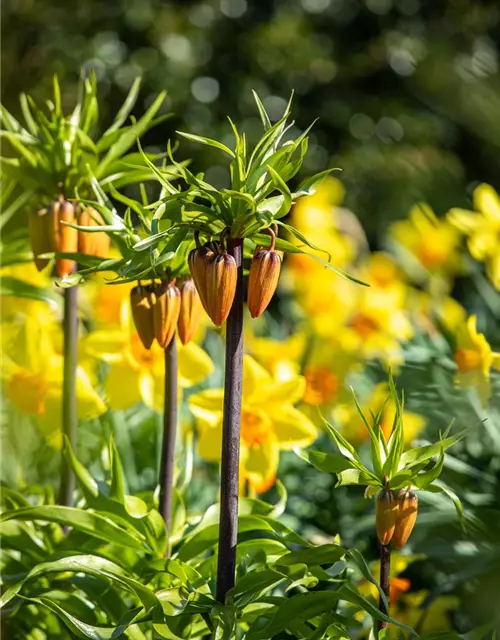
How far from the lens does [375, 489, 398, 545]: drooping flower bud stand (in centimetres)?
58

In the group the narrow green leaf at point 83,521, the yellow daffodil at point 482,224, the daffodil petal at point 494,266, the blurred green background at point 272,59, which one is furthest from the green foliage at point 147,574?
the blurred green background at point 272,59

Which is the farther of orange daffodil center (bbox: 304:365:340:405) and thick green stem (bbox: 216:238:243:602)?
orange daffodil center (bbox: 304:365:340:405)

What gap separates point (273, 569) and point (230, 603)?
35 mm

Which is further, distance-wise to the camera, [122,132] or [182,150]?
[182,150]

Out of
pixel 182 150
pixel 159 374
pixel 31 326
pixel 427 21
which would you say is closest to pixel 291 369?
pixel 159 374

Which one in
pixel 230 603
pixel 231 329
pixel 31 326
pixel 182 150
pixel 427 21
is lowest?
pixel 182 150

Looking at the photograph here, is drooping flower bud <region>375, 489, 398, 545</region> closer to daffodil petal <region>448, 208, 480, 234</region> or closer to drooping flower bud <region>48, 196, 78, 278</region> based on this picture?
drooping flower bud <region>48, 196, 78, 278</region>

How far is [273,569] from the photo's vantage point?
60 cm

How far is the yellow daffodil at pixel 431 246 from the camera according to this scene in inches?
83.6

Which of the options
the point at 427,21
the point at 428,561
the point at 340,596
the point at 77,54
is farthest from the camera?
the point at 427,21

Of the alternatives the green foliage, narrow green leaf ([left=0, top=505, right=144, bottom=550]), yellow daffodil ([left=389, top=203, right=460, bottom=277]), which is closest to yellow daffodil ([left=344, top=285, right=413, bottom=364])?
yellow daffodil ([left=389, top=203, right=460, bottom=277])

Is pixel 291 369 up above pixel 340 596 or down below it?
below

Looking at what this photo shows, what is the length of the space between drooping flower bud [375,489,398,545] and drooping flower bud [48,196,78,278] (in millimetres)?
305

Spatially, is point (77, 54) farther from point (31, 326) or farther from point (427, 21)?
point (31, 326)
